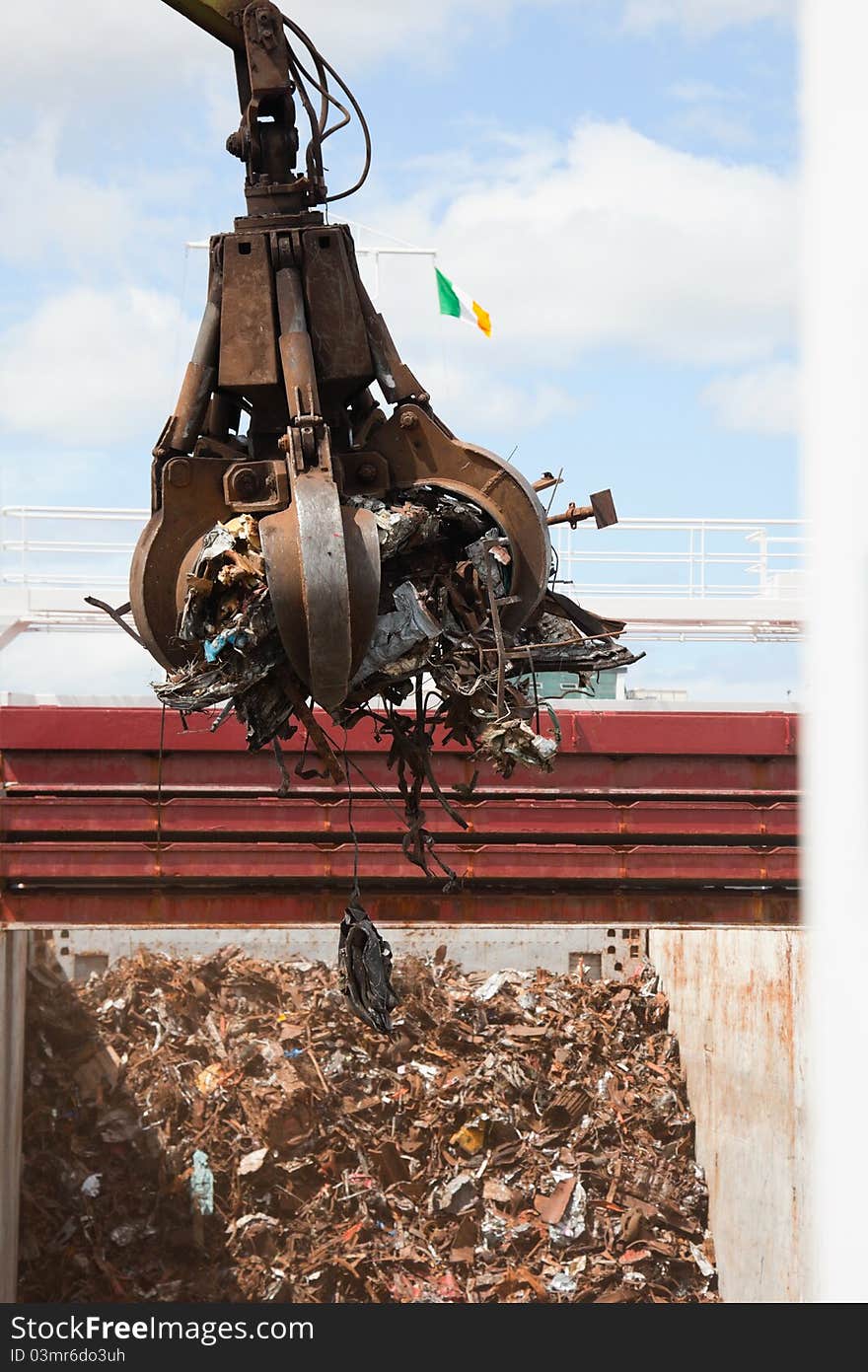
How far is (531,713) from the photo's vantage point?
3.79 metres

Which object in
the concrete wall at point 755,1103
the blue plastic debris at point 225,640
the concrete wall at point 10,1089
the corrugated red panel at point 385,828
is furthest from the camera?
the concrete wall at point 755,1103

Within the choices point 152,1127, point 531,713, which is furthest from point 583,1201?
point 531,713

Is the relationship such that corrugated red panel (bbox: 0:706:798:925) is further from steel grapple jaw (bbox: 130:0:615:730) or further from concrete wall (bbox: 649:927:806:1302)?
steel grapple jaw (bbox: 130:0:615:730)

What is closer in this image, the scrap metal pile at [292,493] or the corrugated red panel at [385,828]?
the scrap metal pile at [292,493]

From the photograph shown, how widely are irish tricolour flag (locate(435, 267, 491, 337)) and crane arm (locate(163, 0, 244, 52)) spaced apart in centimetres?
584

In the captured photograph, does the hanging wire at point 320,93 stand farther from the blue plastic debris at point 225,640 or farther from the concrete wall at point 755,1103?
the concrete wall at point 755,1103

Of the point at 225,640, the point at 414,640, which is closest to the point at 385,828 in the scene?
the point at 414,640

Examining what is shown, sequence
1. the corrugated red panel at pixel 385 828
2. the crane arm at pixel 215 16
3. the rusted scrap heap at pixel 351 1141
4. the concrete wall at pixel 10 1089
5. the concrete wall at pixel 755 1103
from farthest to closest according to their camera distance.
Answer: the rusted scrap heap at pixel 351 1141 → the concrete wall at pixel 755 1103 → the concrete wall at pixel 10 1089 → the corrugated red panel at pixel 385 828 → the crane arm at pixel 215 16

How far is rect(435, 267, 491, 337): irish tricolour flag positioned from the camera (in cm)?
955

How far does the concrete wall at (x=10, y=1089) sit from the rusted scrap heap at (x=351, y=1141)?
0.26m

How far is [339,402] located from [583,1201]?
7.57 metres

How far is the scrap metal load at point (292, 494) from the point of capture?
135 inches

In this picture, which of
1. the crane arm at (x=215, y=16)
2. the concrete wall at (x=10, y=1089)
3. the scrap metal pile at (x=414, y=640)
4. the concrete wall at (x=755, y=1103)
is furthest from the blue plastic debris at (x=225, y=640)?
the concrete wall at (x=755, y=1103)

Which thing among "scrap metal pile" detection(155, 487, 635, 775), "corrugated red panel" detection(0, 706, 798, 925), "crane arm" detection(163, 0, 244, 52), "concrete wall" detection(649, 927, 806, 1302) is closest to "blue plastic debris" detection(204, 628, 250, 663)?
"scrap metal pile" detection(155, 487, 635, 775)
